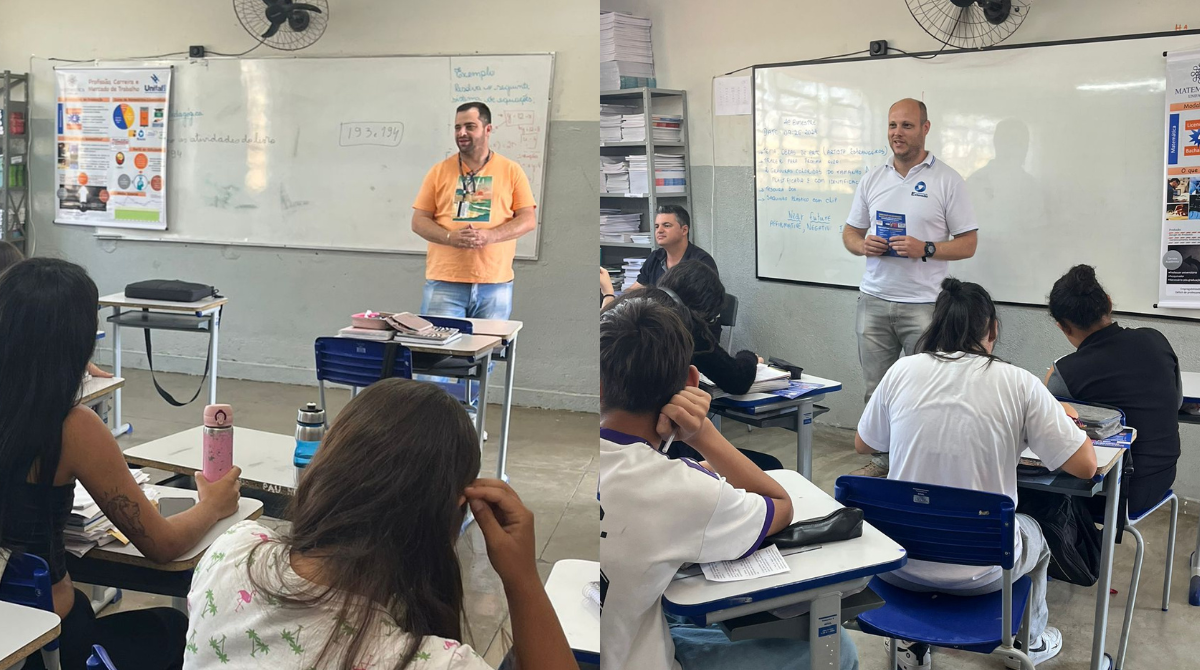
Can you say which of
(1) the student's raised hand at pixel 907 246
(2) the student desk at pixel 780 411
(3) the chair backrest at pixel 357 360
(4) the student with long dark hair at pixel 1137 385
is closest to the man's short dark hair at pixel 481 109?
(3) the chair backrest at pixel 357 360

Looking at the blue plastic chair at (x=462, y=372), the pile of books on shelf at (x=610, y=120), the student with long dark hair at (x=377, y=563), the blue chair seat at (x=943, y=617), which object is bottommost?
the blue chair seat at (x=943, y=617)

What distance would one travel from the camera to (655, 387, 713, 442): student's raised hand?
1529mm

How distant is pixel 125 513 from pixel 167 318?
24.9 inches

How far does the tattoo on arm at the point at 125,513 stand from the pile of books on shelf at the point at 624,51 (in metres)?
1.23

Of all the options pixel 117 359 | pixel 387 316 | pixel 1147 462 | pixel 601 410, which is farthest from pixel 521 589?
pixel 1147 462

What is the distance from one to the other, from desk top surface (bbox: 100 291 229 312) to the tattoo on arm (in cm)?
58

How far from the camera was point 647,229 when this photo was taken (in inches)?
79.9

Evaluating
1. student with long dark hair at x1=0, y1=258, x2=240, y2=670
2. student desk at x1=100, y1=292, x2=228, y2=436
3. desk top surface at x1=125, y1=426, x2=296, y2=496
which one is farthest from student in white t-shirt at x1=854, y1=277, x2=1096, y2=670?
student desk at x1=100, y1=292, x2=228, y2=436

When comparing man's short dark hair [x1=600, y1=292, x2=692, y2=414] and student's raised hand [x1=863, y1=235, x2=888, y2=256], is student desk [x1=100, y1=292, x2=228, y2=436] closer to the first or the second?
man's short dark hair [x1=600, y1=292, x2=692, y2=414]

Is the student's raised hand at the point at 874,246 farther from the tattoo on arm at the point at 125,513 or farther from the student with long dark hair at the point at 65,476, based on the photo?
the tattoo on arm at the point at 125,513

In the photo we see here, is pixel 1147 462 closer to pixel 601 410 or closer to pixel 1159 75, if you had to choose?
pixel 1159 75

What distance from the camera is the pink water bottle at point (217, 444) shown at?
2.09 m

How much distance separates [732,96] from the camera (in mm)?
2408

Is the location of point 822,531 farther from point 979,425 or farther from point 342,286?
point 342,286
